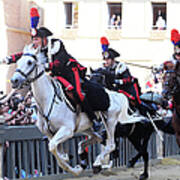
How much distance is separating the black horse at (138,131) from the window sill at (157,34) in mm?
15155

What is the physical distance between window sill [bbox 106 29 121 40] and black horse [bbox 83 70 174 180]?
15088 mm

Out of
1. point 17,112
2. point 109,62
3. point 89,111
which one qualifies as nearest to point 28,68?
point 89,111

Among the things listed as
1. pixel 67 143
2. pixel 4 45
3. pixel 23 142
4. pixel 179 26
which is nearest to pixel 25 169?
pixel 23 142

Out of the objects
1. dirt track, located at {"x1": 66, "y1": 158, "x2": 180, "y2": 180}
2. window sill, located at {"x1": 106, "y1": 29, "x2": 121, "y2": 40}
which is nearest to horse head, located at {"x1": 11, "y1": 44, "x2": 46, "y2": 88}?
dirt track, located at {"x1": 66, "y1": 158, "x2": 180, "y2": 180}

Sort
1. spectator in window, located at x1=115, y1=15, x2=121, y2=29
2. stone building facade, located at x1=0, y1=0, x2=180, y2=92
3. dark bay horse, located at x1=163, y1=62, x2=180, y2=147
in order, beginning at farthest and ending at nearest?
spectator in window, located at x1=115, y1=15, x2=121, y2=29 < stone building facade, located at x1=0, y1=0, x2=180, y2=92 < dark bay horse, located at x1=163, y1=62, x2=180, y2=147

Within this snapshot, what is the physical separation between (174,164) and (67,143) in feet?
12.8

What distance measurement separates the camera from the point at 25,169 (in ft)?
30.8

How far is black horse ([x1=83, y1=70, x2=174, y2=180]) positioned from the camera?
10500 mm

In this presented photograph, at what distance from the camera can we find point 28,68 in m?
8.27

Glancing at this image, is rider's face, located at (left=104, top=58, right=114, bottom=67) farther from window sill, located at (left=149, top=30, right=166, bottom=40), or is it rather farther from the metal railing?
window sill, located at (left=149, top=30, right=166, bottom=40)

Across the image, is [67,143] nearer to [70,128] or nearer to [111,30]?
[70,128]

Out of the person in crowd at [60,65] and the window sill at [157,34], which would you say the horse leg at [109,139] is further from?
the window sill at [157,34]

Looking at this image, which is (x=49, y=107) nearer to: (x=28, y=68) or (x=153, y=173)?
(x=28, y=68)

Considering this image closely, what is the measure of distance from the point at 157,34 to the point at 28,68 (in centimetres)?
1838
